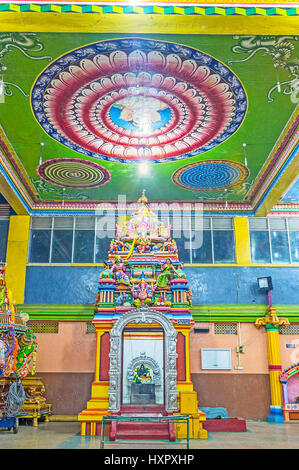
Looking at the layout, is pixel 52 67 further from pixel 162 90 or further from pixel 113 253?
pixel 113 253

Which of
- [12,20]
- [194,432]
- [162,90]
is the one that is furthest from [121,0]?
[194,432]

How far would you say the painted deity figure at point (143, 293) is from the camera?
9164mm

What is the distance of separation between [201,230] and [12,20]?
28.1 ft

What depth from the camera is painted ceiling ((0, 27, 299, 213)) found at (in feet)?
22.7

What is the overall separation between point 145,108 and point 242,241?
19.7 ft

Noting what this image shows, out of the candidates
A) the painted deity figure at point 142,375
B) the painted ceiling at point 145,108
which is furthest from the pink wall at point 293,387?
the painted ceiling at point 145,108

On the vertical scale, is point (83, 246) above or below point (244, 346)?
above

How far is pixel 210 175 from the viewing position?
37.1 ft

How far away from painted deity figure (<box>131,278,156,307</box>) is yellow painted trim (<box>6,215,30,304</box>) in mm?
4559

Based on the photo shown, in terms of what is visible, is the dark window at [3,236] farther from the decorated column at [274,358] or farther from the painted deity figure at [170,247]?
the decorated column at [274,358]

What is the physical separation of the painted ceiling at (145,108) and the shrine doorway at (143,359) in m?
4.03

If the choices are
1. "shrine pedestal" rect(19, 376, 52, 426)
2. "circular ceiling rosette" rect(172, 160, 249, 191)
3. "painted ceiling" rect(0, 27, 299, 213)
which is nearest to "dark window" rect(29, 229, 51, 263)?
"painted ceiling" rect(0, 27, 299, 213)

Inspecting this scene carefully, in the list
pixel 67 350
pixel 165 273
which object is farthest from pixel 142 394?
pixel 67 350

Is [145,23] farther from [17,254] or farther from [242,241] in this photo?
[17,254]
